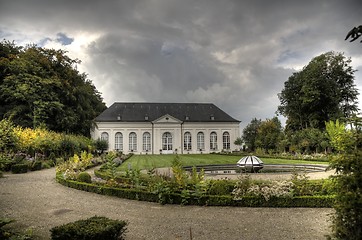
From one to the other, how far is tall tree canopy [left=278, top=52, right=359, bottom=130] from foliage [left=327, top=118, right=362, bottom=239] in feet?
127

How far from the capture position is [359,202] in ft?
13.5

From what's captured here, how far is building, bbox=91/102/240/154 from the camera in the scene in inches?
2007

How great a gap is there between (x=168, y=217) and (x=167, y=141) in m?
44.7

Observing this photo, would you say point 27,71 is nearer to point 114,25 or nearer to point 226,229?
Answer: point 114,25

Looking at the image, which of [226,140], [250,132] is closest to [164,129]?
[226,140]

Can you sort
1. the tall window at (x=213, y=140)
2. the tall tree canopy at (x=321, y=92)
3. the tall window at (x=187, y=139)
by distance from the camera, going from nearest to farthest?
the tall tree canopy at (x=321, y=92) < the tall window at (x=187, y=139) < the tall window at (x=213, y=140)

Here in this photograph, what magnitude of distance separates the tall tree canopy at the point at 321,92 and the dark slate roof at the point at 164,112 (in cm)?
1154

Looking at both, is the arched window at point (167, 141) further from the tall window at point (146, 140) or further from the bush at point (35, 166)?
the bush at point (35, 166)

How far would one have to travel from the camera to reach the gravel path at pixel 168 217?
660cm

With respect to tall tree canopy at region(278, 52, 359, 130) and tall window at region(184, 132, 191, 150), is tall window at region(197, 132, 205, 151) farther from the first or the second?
tall tree canopy at region(278, 52, 359, 130)

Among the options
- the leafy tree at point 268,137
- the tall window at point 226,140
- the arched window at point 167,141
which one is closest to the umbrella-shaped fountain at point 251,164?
the leafy tree at point 268,137

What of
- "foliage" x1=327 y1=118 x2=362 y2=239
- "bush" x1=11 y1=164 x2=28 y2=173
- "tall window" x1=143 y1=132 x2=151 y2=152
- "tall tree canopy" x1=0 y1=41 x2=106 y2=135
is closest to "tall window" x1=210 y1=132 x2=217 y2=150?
"tall window" x1=143 y1=132 x2=151 y2=152

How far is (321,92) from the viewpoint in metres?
41.7

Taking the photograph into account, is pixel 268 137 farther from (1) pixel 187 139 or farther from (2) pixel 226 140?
(1) pixel 187 139
